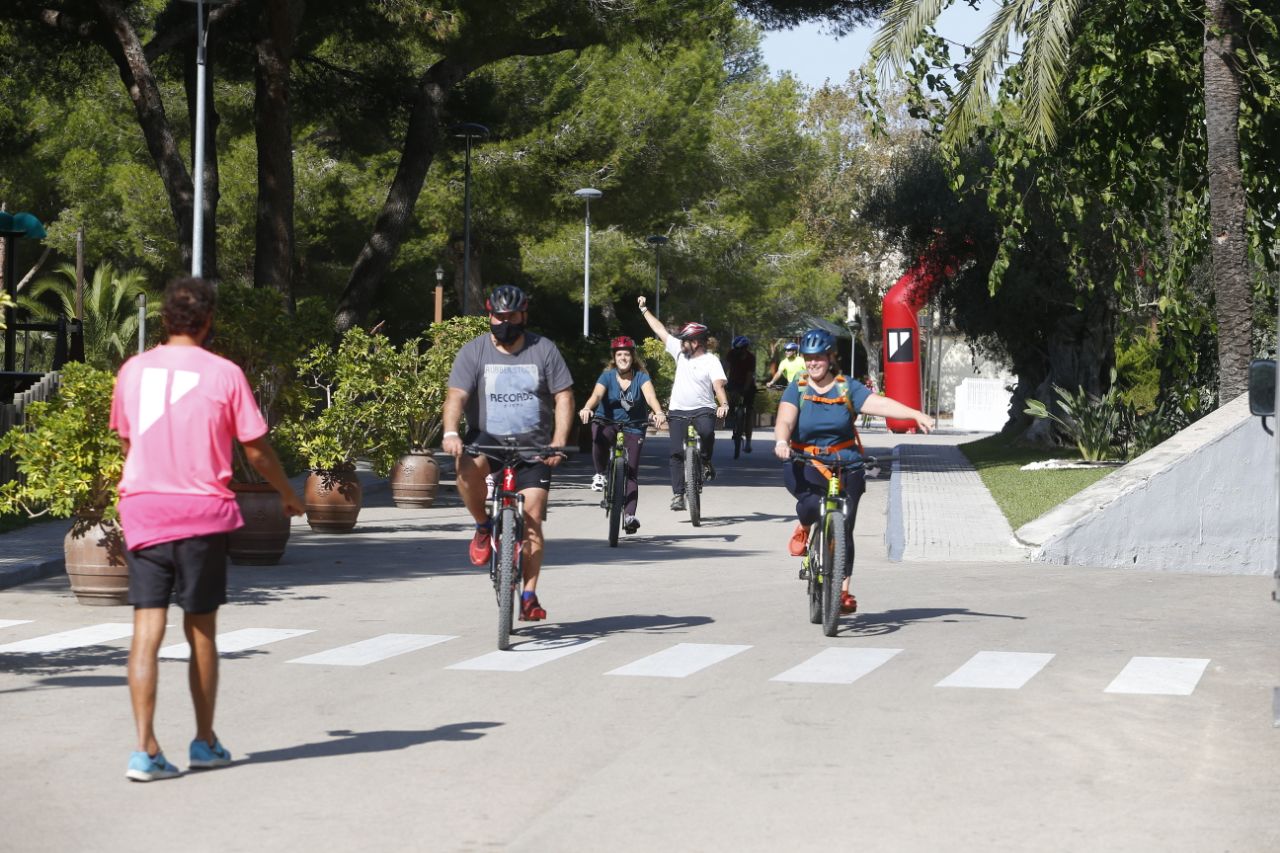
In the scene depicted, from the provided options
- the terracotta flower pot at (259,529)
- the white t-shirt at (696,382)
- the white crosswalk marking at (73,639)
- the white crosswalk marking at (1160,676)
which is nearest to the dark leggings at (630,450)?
the white t-shirt at (696,382)

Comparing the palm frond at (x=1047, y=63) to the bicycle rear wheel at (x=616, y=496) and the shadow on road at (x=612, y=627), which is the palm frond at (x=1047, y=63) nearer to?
the bicycle rear wheel at (x=616, y=496)

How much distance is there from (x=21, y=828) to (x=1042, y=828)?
3.25 metres

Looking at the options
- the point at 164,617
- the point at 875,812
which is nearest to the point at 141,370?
the point at 164,617

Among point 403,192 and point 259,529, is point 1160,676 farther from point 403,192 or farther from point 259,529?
point 403,192

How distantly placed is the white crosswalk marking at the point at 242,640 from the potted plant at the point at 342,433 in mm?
6184

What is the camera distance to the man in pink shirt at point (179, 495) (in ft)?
22.2

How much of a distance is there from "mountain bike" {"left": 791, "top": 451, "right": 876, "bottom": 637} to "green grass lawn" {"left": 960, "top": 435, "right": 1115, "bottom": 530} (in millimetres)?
7046

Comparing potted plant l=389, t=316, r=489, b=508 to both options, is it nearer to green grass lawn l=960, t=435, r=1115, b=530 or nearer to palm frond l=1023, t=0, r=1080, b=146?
green grass lawn l=960, t=435, r=1115, b=530

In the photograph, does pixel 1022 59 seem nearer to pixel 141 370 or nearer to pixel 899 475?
pixel 899 475

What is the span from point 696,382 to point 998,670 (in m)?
9.77

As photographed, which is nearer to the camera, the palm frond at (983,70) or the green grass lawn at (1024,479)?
the green grass lawn at (1024,479)

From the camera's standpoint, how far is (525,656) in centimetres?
1005

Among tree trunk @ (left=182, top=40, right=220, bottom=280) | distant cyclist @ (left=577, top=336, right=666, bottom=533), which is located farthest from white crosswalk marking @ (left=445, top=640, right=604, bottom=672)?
tree trunk @ (left=182, top=40, right=220, bottom=280)

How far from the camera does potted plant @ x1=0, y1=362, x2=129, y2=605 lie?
12023mm
